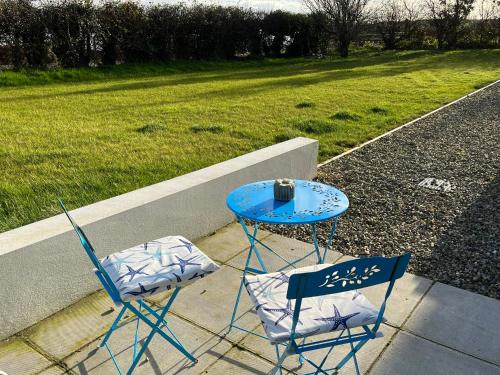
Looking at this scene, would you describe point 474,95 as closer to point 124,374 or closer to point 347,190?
point 347,190

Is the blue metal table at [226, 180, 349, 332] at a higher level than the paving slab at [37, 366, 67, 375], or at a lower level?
higher

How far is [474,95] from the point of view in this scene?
1245 centimetres

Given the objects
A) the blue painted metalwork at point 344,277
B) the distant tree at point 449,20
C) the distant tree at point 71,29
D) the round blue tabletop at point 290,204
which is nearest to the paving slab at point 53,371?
the round blue tabletop at point 290,204

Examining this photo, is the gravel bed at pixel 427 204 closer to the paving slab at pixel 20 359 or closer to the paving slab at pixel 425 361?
the paving slab at pixel 425 361

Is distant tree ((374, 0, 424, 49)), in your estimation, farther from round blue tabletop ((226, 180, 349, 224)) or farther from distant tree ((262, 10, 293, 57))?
round blue tabletop ((226, 180, 349, 224))

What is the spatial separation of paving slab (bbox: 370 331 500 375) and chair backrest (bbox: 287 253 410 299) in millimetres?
970

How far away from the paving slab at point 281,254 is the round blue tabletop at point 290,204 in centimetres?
82

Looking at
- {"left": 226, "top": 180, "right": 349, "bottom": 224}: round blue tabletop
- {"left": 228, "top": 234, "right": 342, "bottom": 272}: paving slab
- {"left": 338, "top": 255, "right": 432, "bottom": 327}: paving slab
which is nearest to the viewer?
{"left": 226, "top": 180, "right": 349, "bottom": 224}: round blue tabletop

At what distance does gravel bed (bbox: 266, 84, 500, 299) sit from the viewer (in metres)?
3.87

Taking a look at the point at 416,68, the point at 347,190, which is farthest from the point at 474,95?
the point at 347,190

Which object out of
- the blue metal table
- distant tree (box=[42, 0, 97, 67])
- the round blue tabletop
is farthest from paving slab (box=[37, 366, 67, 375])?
distant tree (box=[42, 0, 97, 67])

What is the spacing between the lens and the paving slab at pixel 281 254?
379 cm

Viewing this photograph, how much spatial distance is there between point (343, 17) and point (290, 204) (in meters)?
23.8

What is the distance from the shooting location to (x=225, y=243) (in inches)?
164
